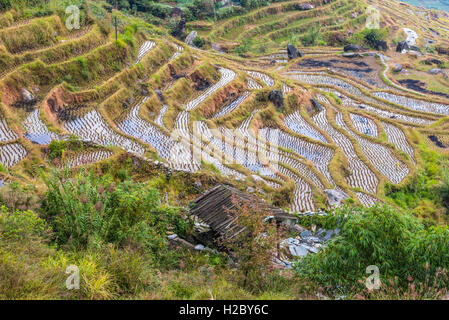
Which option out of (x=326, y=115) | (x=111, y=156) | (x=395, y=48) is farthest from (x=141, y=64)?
(x=395, y=48)

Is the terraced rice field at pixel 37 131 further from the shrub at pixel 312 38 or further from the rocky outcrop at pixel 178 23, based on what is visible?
the shrub at pixel 312 38

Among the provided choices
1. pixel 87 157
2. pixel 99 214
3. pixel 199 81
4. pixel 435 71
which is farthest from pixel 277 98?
pixel 435 71

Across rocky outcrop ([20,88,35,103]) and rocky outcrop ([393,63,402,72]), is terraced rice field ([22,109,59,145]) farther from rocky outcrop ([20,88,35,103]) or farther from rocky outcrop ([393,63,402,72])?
rocky outcrop ([393,63,402,72])

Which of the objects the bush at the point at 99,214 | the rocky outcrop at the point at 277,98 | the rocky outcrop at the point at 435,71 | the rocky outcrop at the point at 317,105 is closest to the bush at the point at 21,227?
the bush at the point at 99,214

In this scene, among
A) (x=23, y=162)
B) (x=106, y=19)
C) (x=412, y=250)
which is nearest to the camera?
(x=412, y=250)

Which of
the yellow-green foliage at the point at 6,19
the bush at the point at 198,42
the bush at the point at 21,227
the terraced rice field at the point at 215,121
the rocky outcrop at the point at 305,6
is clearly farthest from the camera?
the rocky outcrop at the point at 305,6

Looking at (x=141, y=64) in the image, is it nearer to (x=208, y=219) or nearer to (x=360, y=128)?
(x=360, y=128)

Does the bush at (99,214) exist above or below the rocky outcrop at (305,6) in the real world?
above

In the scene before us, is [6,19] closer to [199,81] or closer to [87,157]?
[87,157]

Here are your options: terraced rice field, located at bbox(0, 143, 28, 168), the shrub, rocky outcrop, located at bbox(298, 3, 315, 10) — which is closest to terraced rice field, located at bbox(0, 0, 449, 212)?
terraced rice field, located at bbox(0, 143, 28, 168)
